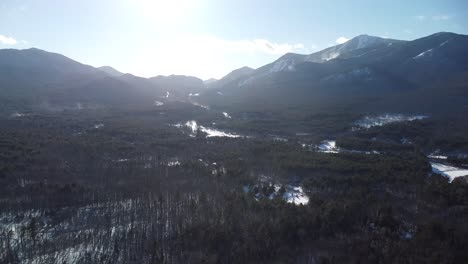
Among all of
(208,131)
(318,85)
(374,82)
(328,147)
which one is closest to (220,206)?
(328,147)

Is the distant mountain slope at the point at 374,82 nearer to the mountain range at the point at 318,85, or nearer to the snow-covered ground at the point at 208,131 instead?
the mountain range at the point at 318,85

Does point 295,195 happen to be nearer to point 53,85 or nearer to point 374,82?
point 374,82

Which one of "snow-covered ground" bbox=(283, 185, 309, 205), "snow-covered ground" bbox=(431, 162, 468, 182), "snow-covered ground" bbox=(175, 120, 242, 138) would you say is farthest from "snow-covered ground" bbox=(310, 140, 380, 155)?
"snow-covered ground" bbox=(283, 185, 309, 205)

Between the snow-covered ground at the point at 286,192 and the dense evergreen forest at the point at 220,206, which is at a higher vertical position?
the dense evergreen forest at the point at 220,206

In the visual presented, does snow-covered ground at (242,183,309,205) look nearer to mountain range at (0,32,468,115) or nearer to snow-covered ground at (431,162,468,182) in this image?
snow-covered ground at (431,162,468,182)

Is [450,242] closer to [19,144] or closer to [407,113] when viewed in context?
[19,144]

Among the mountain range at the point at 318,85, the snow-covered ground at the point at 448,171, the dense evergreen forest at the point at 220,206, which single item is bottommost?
the snow-covered ground at the point at 448,171

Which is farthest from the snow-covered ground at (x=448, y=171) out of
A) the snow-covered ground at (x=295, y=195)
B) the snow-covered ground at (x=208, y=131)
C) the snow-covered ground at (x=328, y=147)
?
the snow-covered ground at (x=208, y=131)
